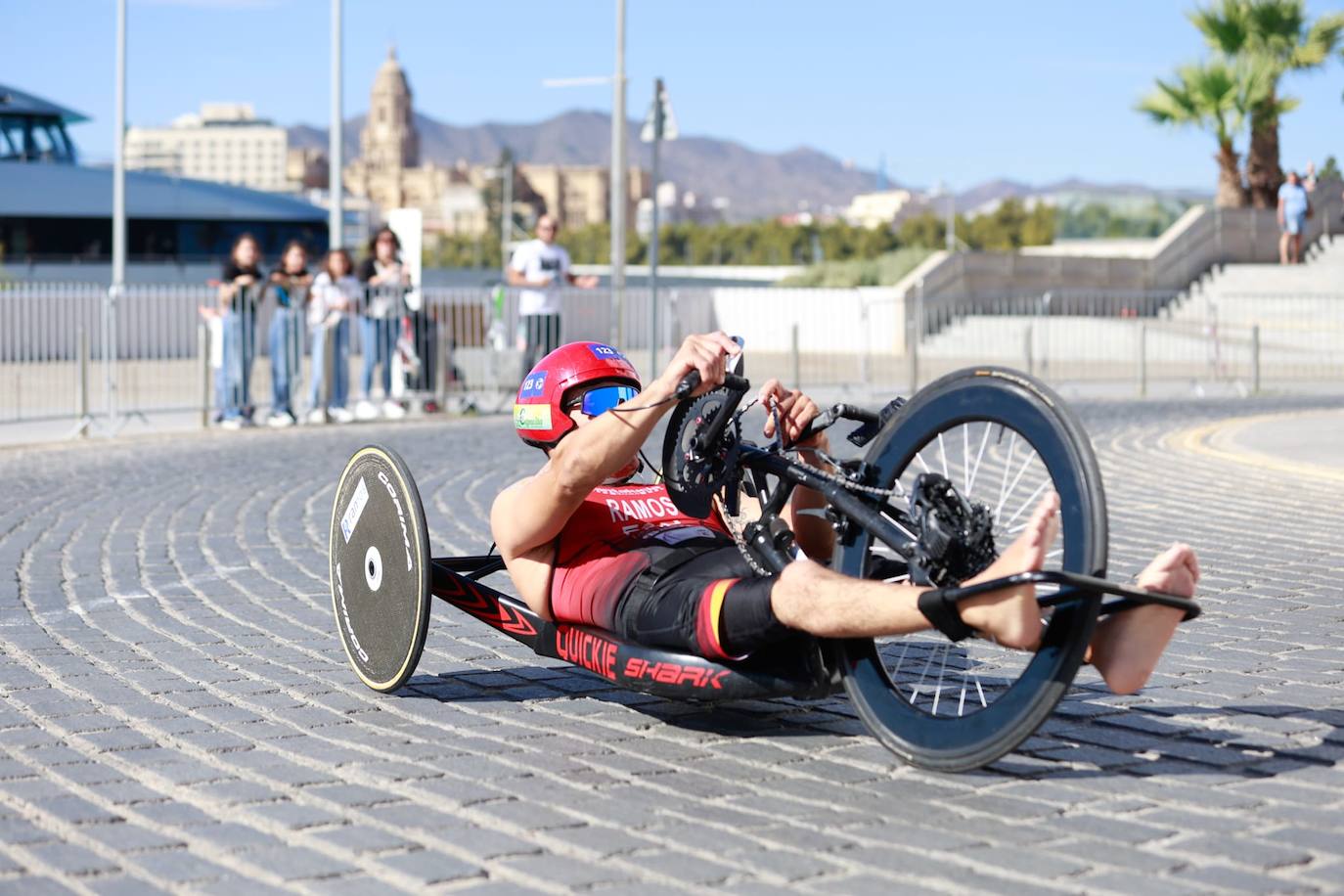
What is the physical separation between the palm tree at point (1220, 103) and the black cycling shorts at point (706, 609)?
35.7 metres

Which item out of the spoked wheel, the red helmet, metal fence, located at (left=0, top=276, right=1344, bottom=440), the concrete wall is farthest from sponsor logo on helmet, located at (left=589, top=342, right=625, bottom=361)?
the concrete wall

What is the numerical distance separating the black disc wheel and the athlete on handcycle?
30cm

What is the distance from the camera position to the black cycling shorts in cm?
443

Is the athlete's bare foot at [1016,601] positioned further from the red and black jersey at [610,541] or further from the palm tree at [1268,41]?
the palm tree at [1268,41]

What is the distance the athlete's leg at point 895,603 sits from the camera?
3.85m

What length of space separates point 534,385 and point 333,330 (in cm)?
1280

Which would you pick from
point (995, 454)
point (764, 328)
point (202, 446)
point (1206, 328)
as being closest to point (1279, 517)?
point (995, 454)

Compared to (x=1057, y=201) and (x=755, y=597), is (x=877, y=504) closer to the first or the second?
(x=755, y=597)

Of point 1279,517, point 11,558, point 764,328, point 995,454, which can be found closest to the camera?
point 995,454

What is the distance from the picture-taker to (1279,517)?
10.0 m

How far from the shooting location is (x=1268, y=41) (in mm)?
39281

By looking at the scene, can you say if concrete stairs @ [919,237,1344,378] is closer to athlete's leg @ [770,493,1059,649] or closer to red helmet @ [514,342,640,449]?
red helmet @ [514,342,640,449]

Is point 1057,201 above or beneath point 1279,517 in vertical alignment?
above

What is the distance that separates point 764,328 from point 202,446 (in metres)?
18.7
